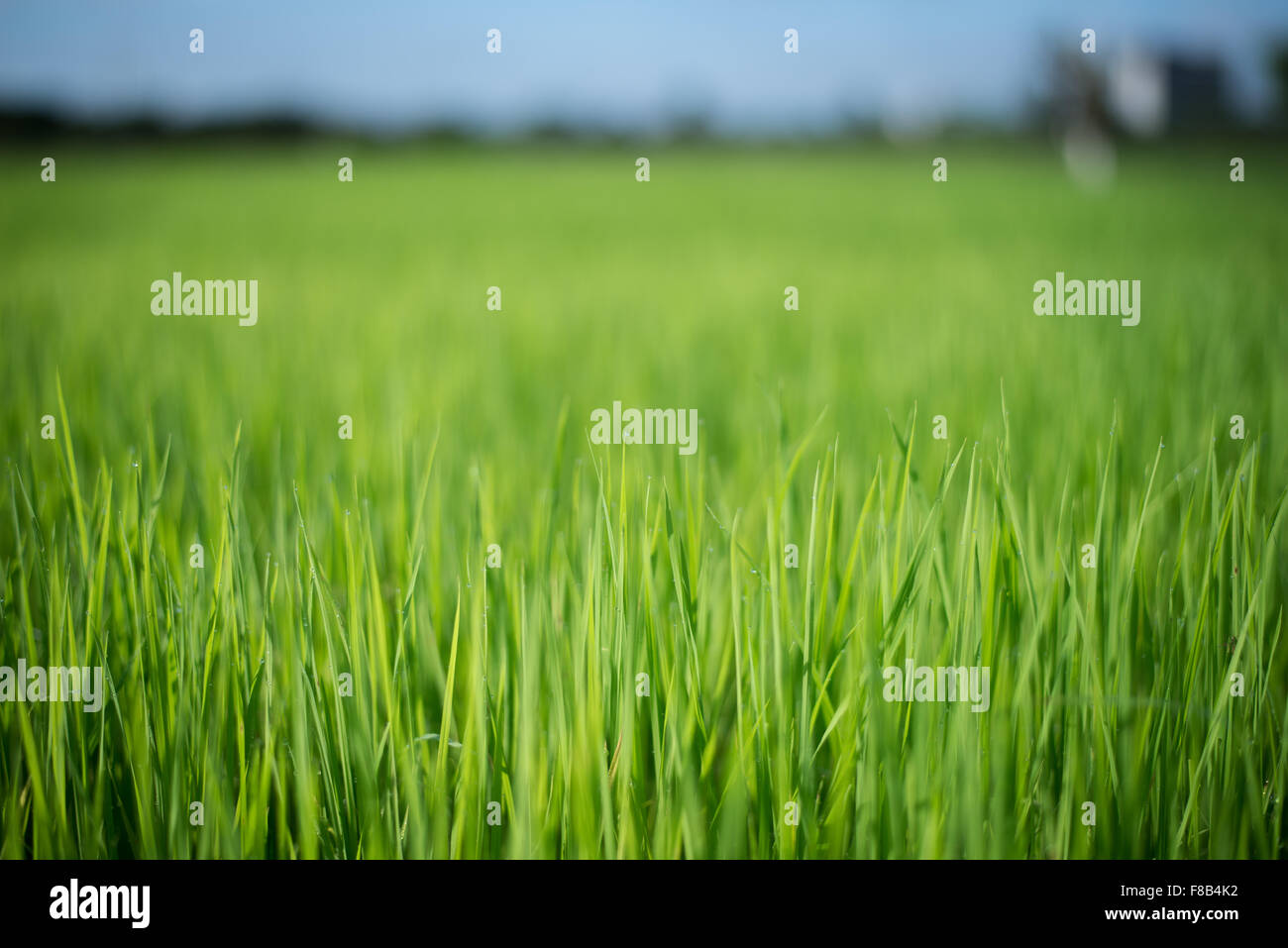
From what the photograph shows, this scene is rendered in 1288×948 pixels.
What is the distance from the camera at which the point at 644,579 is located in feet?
3.05

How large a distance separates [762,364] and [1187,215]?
5.61 meters

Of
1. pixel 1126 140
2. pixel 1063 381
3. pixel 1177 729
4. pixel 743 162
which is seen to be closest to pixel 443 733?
pixel 1177 729

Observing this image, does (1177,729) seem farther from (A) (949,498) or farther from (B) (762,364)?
(B) (762,364)

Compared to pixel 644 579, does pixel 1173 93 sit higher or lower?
higher

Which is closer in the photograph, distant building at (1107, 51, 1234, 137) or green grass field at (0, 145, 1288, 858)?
green grass field at (0, 145, 1288, 858)

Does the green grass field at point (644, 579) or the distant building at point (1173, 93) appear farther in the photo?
the distant building at point (1173, 93)

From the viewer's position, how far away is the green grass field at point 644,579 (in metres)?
0.85

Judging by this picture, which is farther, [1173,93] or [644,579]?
[1173,93]

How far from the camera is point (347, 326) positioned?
3.17 meters

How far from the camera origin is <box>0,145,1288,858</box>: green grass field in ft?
2.81

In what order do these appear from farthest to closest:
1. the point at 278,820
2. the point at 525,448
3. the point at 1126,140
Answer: the point at 1126,140, the point at 525,448, the point at 278,820

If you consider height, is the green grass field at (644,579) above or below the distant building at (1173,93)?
below

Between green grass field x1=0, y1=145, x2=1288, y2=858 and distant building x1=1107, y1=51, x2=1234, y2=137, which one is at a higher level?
distant building x1=1107, y1=51, x2=1234, y2=137
